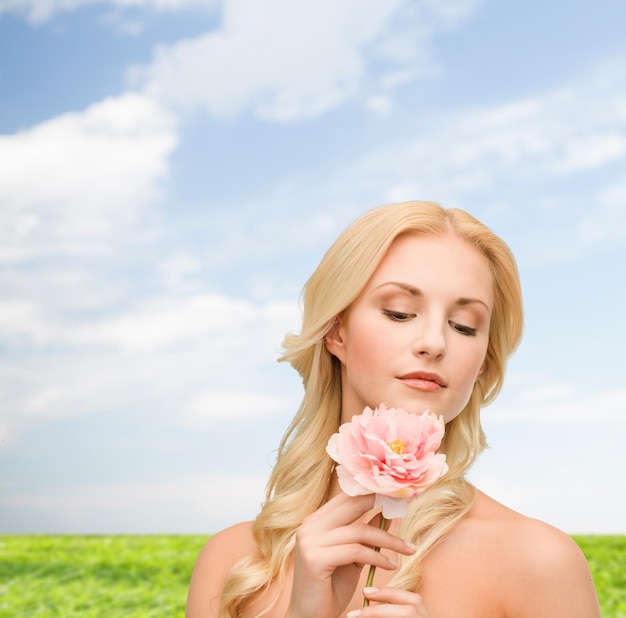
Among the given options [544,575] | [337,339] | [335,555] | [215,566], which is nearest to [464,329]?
[337,339]

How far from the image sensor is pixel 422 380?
8.70 feet

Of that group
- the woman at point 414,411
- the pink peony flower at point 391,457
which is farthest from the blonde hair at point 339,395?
the pink peony flower at point 391,457

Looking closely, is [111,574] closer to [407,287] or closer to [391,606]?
[407,287]

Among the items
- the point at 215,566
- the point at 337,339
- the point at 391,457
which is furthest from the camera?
the point at 215,566

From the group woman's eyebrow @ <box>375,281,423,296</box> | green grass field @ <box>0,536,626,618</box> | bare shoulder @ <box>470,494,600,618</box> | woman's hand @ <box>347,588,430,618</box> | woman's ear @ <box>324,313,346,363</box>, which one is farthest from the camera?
green grass field @ <box>0,536,626,618</box>

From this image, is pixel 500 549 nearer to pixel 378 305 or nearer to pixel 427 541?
pixel 427 541

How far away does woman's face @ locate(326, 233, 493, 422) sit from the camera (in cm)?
265

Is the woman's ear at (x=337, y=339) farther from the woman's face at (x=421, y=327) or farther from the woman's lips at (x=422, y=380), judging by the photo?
the woman's lips at (x=422, y=380)

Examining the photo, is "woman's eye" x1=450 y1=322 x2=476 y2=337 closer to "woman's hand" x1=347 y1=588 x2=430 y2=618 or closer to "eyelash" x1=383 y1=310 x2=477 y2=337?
"eyelash" x1=383 y1=310 x2=477 y2=337

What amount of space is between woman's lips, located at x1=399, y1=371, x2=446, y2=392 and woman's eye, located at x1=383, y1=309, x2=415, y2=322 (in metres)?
0.18

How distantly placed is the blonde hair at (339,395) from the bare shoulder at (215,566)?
9 cm

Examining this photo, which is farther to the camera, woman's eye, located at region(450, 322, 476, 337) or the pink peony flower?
woman's eye, located at region(450, 322, 476, 337)

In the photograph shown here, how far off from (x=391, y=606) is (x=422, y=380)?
2.44 ft

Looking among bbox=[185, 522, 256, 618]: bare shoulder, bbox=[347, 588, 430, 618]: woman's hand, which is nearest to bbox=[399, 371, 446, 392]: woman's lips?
bbox=[347, 588, 430, 618]: woman's hand
